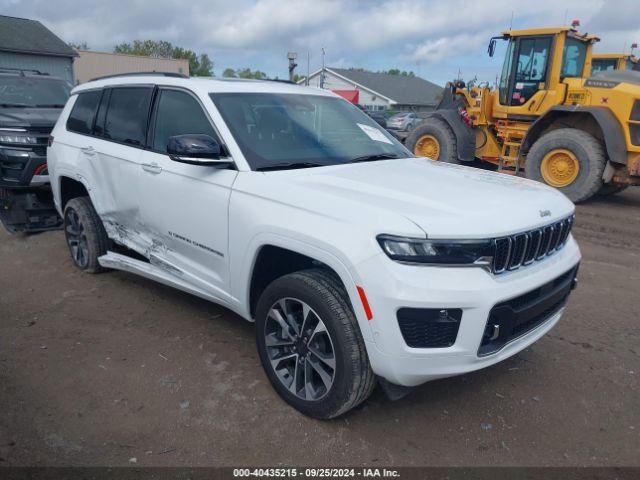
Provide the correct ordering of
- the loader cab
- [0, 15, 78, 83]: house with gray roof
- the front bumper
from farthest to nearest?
1. [0, 15, 78, 83]: house with gray roof
2. the loader cab
3. the front bumper

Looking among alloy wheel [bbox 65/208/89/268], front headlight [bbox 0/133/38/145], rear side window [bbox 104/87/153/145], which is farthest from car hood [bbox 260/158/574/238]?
front headlight [bbox 0/133/38/145]

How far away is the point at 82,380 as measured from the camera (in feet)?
11.2

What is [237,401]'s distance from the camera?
10.5ft

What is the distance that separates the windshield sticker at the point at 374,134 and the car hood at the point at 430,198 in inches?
25.4

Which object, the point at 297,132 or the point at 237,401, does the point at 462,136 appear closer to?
the point at 297,132

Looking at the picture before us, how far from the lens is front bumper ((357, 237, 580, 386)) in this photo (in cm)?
242

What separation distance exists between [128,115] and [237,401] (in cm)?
263

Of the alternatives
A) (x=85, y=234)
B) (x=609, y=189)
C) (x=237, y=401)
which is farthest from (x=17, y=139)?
(x=609, y=189)

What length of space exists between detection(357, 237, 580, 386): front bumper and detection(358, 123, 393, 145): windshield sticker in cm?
191

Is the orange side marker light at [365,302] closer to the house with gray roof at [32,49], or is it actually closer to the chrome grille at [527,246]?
the chrome grille at [527,246]

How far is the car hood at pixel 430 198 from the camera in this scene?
2.55m

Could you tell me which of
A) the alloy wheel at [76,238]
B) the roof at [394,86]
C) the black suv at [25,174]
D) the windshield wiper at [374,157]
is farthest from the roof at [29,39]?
the windshield wiper at [374,157]

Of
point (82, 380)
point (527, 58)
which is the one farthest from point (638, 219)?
point (82, 380)

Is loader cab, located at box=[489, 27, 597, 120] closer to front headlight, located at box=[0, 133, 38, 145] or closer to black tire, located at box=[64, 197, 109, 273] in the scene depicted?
black tire, located at box=[64, 197, 109, 273]
